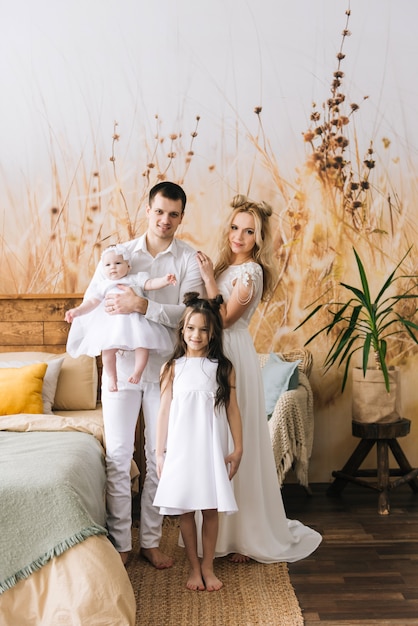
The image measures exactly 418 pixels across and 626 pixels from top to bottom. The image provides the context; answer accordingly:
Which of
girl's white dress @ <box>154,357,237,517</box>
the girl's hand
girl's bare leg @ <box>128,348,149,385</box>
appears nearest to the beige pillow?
girl's bare leg @ <box>128,348,149,385</box>

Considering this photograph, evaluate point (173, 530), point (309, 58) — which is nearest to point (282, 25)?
point (309, 58)

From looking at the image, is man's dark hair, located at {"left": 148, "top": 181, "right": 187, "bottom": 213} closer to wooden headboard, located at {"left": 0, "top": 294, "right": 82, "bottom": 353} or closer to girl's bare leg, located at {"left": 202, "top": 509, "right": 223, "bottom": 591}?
girl's bare leg, located at {"left": 202, "top": 509, "right": 223, "bottom": 591}

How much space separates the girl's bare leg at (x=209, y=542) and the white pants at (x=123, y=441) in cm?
30

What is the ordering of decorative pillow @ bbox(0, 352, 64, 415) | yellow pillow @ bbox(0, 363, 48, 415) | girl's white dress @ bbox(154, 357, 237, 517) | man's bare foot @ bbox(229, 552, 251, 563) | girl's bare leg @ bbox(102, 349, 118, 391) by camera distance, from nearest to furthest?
1. girl's white dress @ bbox(154, 357, 237, 517)
2. girl's bare leg @ bbox(102, 349, 118, 391)
3. man's bare foot @ bbox(229, 552, 251, 563)
4. yellow pillow @ bbox(0, 363, 48, 415)
5. decorative pillow @ bbox(0, 352, 64, 415)

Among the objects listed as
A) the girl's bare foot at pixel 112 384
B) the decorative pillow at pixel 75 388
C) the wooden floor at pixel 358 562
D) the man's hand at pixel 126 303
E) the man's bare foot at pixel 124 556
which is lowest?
the wooden floor at pixel 358 562

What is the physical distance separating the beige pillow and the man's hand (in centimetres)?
117

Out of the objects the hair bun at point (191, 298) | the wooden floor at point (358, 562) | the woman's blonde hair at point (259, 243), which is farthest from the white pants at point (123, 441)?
the wooden floor at point (358, 562)

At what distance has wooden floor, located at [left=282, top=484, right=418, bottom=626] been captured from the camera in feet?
8.13

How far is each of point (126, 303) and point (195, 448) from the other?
0.61 meters

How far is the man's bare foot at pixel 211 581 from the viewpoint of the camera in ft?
A: 8.82

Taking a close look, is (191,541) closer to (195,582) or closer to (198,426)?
(195,582)

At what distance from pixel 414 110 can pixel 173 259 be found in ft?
7.20

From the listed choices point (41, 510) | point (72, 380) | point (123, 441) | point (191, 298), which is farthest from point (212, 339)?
point (72, 380)

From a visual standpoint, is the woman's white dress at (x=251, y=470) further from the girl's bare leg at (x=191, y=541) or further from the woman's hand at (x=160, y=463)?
the woman's hand at (x=160, y=463)
